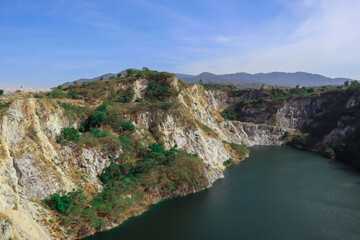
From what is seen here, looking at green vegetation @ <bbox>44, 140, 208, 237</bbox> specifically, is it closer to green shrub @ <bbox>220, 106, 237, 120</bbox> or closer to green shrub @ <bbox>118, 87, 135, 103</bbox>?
green shrub @ <bbox>118, 87, 135, 103</bbox>

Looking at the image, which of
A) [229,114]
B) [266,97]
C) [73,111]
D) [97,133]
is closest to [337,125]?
[266,97]

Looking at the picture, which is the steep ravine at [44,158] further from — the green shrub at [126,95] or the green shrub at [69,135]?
the green shrub at [126,95]

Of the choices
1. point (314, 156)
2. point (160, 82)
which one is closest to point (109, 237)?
point (160, 82)

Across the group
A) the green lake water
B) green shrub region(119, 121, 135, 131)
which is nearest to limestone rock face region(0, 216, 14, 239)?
the green lake water

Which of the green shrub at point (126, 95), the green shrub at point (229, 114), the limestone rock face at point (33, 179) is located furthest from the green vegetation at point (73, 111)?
the green shrub at point (229, 114)

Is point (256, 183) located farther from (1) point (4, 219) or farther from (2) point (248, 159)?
(1) point (4, 219)
